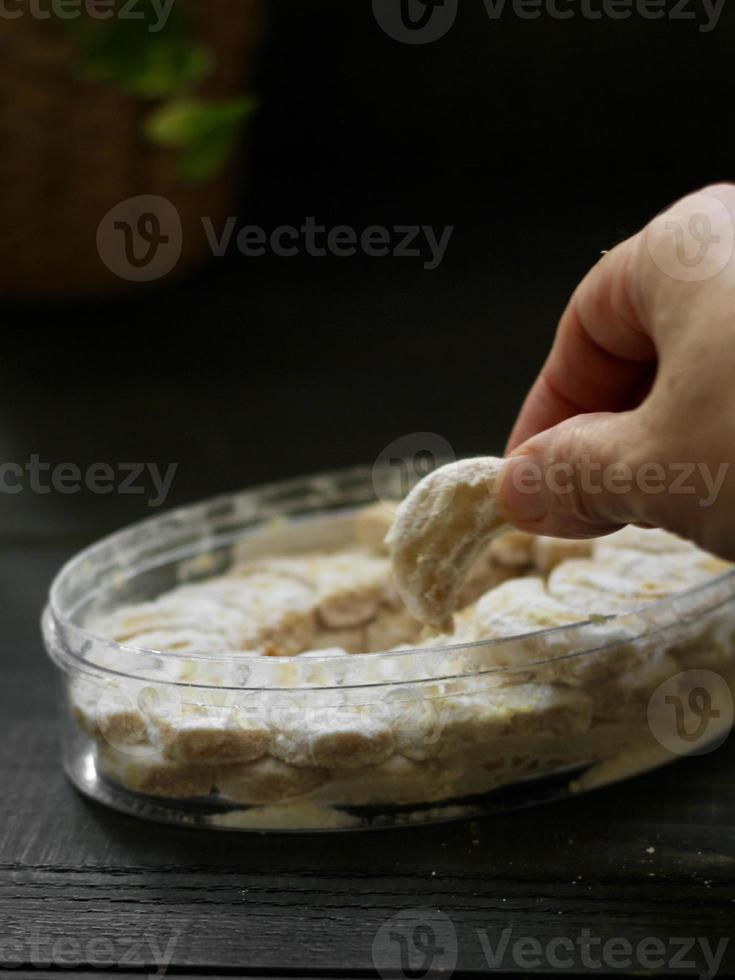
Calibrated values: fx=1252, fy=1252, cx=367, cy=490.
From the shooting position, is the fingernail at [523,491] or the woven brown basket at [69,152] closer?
the fingernail at [523,491]

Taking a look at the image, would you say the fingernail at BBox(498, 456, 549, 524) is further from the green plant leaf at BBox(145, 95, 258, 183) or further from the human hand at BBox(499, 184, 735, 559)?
the green plant leaf at BBox(145, 95, 258, 183)

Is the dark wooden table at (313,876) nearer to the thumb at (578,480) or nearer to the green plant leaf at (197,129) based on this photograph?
the thumb at (578,480)

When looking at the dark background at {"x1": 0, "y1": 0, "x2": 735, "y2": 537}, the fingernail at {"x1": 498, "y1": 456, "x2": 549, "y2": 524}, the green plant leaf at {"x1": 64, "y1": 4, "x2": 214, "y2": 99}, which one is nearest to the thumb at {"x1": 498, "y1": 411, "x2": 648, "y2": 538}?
the fingernail at {"x1": 498, "y1": 456, "x2": 549, "y2": 524}

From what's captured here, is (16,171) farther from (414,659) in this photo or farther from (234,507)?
(414,659)

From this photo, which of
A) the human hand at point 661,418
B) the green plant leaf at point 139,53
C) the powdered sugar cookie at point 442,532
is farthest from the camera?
the green plant leaf at point 139,53

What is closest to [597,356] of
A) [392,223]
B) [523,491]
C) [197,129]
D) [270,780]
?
[523,491]

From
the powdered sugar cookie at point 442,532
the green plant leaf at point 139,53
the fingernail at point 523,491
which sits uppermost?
the green plant leaf at point 139,53

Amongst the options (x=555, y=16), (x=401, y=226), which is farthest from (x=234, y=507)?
(x=555, y=16)

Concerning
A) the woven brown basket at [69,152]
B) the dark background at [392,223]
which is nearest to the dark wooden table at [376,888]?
the dark background at [392,223]
